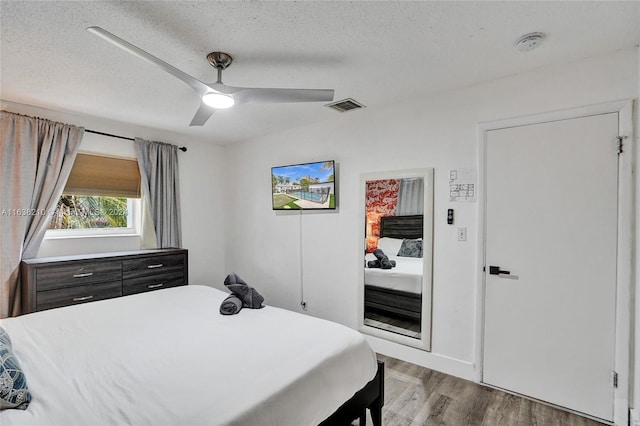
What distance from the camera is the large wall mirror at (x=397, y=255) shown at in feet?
9.08

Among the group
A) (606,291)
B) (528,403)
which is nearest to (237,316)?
(528,403)

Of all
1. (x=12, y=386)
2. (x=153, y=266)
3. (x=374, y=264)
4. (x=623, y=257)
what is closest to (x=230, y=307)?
(x=12, y=386)

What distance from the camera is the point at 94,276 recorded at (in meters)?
2.94

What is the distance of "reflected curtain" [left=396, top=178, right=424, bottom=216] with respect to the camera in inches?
110

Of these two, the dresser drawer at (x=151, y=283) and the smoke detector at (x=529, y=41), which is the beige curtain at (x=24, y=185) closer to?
the dresser drawer at (x=151, y=283)

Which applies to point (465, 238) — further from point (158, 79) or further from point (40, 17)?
point (40, 17)

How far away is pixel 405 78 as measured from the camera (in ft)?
7.86

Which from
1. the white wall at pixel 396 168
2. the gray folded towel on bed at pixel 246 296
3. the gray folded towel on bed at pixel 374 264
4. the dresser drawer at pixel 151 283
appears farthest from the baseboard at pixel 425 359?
the dresser drawer at pixel 151 283

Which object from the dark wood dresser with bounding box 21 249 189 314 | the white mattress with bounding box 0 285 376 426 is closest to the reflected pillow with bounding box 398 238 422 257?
the white mattress with bounding box 0 285 376 426

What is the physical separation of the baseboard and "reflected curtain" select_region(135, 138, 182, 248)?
274cm

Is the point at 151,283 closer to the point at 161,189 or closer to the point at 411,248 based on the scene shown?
the point at 161,189

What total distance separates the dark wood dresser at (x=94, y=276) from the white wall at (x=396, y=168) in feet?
3.74

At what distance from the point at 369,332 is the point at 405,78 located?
2.41m

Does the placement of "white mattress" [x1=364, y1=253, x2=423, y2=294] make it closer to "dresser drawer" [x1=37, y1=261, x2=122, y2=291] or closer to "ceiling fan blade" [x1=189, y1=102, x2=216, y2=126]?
"ceiling fan blade" [x1=189, y1=102, x2=216, y2=126]
